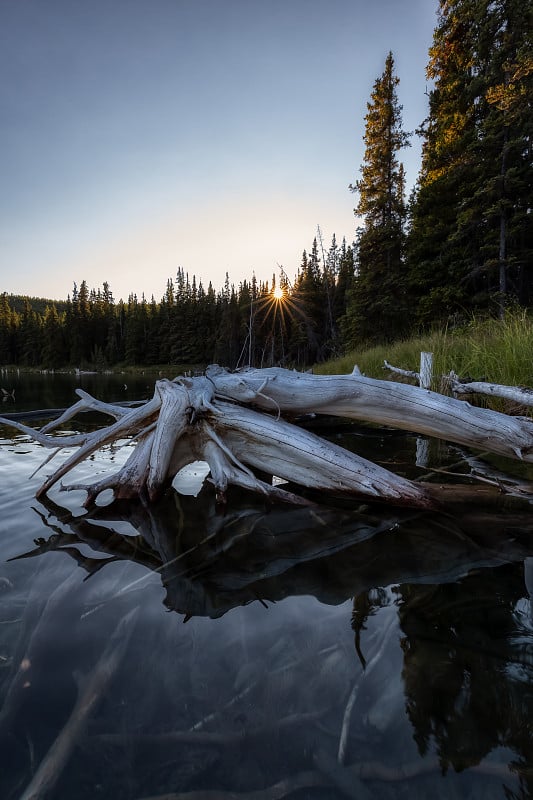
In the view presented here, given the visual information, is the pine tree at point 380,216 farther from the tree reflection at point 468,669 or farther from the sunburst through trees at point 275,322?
the sunburst through trees at point 275,322

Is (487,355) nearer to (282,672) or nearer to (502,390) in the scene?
(502,390)

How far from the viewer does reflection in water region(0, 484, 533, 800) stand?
1.18m

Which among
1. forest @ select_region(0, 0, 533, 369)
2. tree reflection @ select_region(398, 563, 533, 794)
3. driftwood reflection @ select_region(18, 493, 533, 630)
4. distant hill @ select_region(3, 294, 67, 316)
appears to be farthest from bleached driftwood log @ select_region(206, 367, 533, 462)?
distant hill @ select_region(3, 294, 67, 316)

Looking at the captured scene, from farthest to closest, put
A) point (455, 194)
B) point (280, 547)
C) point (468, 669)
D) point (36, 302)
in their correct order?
point (36, 302)
point (455, 194)
point (280, 547)
point (468, 669)

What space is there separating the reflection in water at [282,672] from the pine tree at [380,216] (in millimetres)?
18560

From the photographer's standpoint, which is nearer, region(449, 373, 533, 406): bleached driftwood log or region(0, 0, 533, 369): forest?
region(449, 373, 533, 406): bleached driftwood log

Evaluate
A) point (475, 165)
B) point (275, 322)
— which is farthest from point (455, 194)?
point (275, 322)

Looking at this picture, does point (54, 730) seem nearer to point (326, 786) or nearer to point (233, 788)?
point (233, 788)

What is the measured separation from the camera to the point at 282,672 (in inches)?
62.6

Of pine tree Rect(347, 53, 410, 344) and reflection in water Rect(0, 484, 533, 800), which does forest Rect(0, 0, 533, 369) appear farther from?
reflection in water Rect(0, 484, 533, 800)

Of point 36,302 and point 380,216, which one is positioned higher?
point 36,302

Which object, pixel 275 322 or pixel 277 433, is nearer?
pixel 277 433

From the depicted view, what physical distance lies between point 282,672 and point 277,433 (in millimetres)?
2295

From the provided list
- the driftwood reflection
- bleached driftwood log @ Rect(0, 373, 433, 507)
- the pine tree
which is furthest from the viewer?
the pine tree
